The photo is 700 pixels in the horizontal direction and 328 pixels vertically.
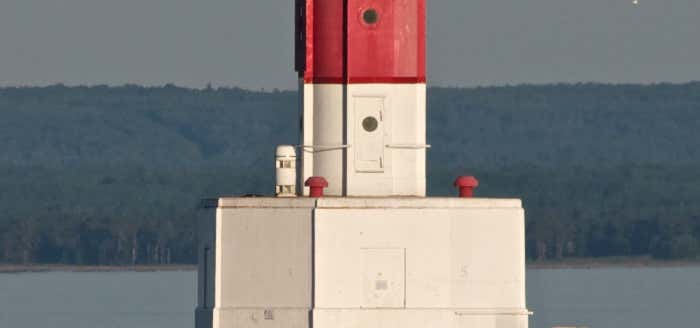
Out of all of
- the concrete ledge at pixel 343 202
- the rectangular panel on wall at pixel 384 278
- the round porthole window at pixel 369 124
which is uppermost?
the round porthole window at pixel 369 124

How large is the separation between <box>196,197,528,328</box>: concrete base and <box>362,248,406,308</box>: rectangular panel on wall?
13mm

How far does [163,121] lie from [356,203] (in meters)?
141

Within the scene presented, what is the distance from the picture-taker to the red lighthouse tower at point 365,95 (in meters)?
42.7

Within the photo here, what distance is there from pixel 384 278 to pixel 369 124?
2.12m

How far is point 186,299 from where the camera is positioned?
365 feet

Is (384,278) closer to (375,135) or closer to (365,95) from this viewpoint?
(375,135)

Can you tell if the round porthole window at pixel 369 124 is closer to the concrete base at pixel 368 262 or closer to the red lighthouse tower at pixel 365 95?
the red lighthouse tower at pixel 365 95

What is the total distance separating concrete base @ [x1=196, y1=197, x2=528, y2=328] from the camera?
4191 cm

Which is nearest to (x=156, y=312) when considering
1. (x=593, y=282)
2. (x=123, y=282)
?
(x=593, y=282)

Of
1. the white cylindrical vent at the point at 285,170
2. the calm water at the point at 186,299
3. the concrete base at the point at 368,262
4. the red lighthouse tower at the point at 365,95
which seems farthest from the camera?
the calm water at the point at 186,299

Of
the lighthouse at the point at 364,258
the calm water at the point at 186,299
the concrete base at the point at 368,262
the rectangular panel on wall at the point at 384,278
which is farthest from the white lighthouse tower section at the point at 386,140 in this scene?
the calm water at the point at 186,299

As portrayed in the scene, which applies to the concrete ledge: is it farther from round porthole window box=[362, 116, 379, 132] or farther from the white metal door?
round porthole window box=[362, 116, 379, 132]

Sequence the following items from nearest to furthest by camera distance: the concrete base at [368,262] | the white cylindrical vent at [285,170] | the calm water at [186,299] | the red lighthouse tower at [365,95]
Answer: the concrete base at [368,262] < the white cylindrical vent at [285,170] < the red lighthouse tower at [365,95] < the calm water at [186,299]

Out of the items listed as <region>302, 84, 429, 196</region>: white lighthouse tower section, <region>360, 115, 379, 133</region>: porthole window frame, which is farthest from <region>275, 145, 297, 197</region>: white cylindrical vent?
<region>360, 115, 379, 133</region>: porthole window frame
